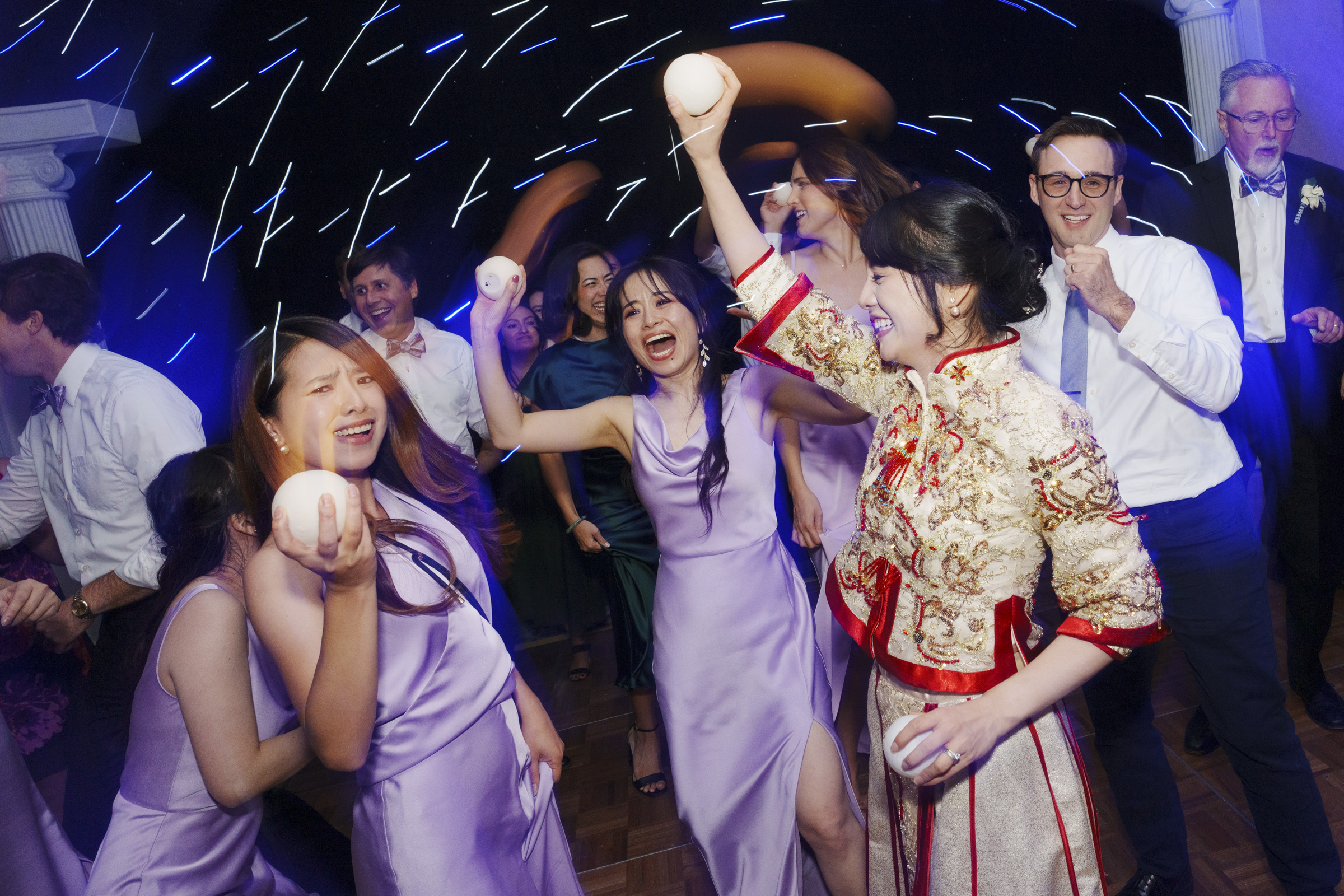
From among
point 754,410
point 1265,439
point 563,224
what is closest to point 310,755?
point 754,410

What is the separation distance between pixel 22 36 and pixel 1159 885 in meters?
4.48

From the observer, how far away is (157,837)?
4.59 ft

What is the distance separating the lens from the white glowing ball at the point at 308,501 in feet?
3.07

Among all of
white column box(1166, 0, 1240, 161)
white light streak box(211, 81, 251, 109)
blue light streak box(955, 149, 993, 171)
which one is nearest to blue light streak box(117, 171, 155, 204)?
white light streak box(211, 81, 251, 109)

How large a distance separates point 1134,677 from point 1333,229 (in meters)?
1.44

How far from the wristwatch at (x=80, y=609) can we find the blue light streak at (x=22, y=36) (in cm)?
240

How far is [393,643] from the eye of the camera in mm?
1334

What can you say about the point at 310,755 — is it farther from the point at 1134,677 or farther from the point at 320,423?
the point at 1134,677

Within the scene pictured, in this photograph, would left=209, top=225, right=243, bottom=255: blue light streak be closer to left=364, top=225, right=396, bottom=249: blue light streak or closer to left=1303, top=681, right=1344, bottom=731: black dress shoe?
left=364, top=225, right=396, bottom=249: blue light streak

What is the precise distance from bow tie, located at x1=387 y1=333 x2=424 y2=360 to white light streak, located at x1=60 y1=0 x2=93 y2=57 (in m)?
1.72

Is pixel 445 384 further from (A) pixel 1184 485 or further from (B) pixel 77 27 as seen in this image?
(A) pixel 1184 485

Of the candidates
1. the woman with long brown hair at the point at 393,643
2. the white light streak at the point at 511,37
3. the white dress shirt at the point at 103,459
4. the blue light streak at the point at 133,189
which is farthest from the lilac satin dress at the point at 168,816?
the white light streak at the point at 511,37

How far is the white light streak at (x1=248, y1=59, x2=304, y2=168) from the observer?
3723 mm

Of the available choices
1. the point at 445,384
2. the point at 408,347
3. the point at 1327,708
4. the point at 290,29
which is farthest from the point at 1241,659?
the point at 290,29
